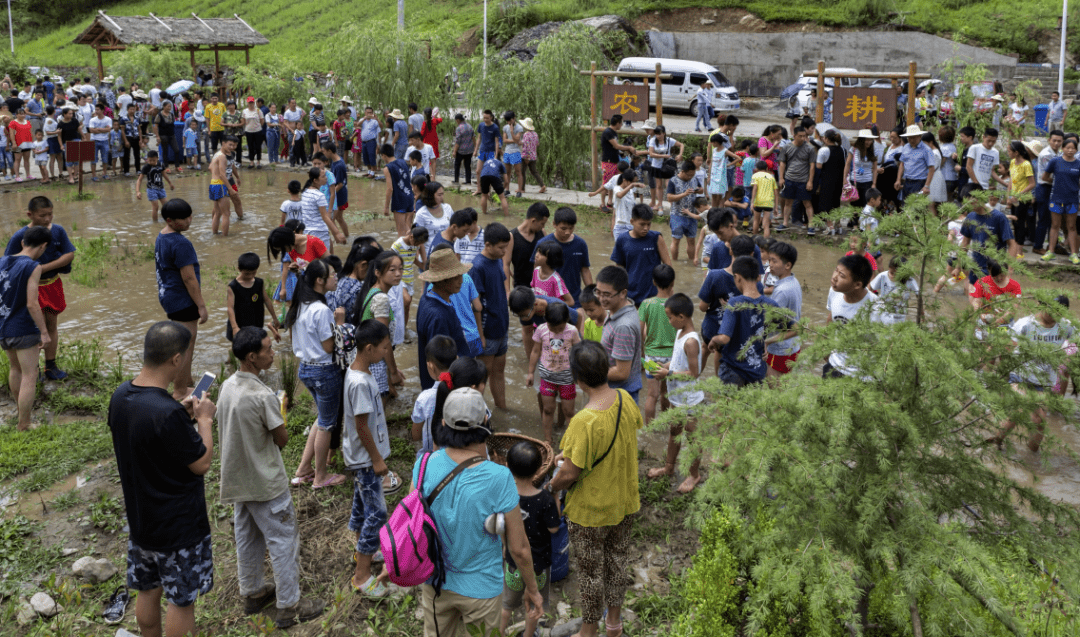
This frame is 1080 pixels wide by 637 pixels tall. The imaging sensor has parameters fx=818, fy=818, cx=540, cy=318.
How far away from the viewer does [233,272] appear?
1182 centimetres

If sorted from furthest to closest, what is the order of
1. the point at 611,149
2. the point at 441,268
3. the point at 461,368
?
the point at 611,149 < the point at 441,268 < the point at 461,368

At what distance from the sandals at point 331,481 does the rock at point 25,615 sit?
1.87 m

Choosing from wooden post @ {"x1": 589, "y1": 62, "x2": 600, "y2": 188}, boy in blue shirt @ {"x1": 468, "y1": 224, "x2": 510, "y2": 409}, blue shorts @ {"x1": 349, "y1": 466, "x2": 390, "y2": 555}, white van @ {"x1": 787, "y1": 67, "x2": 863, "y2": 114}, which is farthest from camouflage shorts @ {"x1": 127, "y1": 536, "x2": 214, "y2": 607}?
white van @ {"x1": 787, "y1": 67, "x2": 863, "y2": 114}

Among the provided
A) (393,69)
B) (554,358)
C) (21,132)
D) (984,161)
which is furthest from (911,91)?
(21,132)

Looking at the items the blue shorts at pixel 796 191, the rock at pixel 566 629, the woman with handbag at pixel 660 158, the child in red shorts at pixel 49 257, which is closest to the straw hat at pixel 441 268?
the rock at pixel 566 629

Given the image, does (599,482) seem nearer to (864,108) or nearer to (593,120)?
(864,108)

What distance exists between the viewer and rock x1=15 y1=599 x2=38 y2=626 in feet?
15.6

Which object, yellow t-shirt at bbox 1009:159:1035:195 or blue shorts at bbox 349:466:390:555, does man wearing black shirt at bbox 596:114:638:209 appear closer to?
yellow t-shirt at bbox 1009:159:1035:195

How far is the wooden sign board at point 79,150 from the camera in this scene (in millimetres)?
16578

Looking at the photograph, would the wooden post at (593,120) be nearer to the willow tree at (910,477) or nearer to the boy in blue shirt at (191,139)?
the boy in blue shirt at (191,139)

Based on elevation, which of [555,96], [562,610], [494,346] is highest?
[555,96]

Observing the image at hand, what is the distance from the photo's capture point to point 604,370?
13.8 feet

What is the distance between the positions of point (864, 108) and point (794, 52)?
21.4m

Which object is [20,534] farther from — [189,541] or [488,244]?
Result: [488,244]
